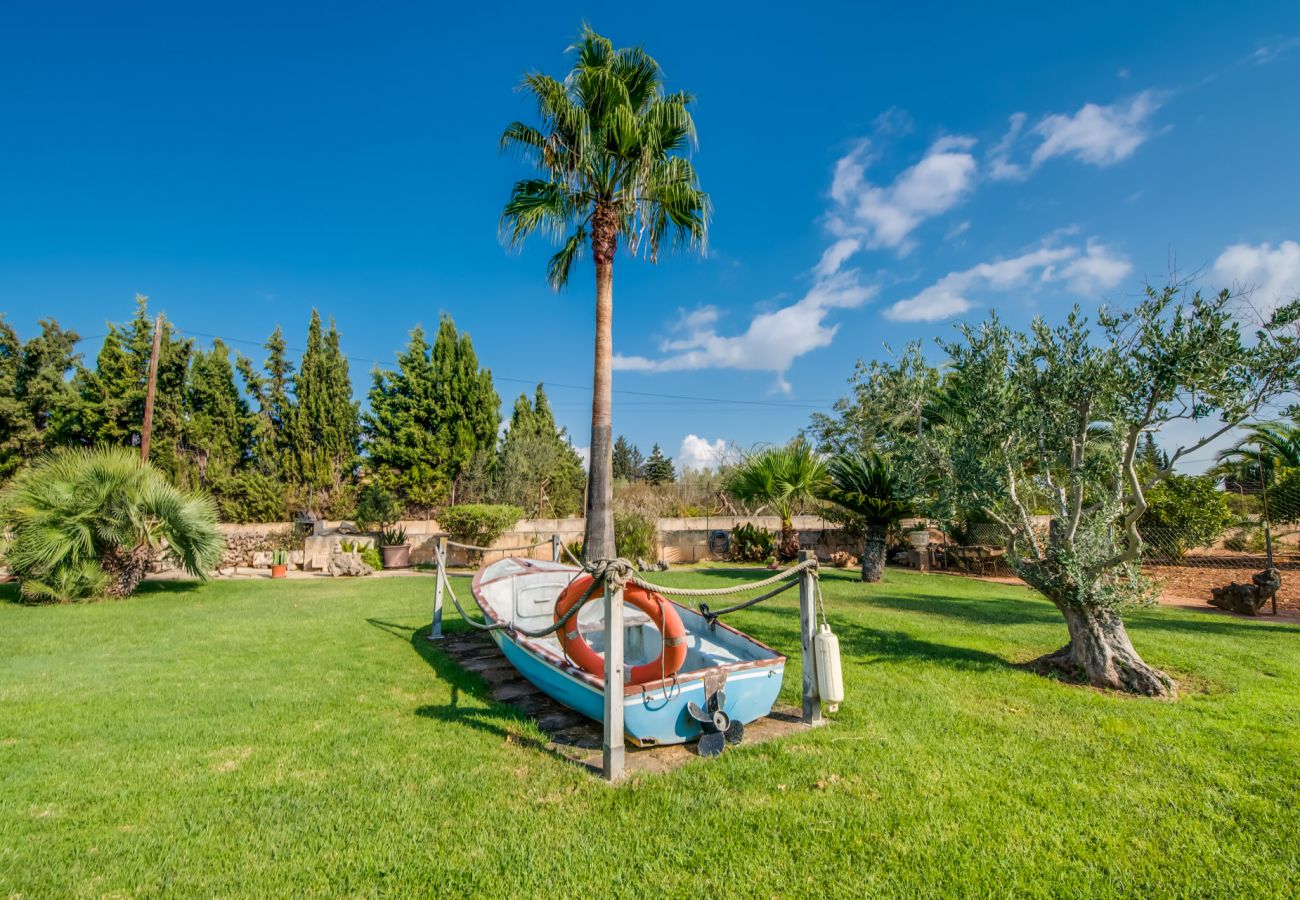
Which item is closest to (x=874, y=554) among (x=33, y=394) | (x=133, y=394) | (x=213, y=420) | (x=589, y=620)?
(x=589, y=620)

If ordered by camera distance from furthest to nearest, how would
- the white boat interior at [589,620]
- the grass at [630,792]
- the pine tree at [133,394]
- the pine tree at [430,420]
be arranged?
the pine tree at [430,420] → the pine tree at [133,394] → the white boat interior at [589,620] → the grass at [630,792]

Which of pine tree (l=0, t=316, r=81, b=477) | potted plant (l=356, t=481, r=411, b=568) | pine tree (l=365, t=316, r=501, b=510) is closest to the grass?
potted plant (l=356, t=481, r=411, b=568)

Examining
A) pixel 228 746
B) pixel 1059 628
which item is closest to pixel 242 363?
pixel 228 746

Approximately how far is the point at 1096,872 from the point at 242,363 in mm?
26899

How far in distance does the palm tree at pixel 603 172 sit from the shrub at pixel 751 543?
23.6ft

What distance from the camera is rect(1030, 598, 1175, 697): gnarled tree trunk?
4.68 meters

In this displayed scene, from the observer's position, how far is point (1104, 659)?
4.90 meters

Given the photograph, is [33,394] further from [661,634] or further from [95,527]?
[661,634]

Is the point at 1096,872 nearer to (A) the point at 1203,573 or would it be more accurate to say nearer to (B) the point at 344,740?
(B) the point at 344,740

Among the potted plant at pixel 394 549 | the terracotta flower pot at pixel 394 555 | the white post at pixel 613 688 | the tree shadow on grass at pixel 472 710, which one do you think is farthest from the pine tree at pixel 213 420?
the white post at pixel 613 688

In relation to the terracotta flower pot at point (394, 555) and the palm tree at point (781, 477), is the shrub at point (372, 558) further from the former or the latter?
the palm tree at point (781, 477)

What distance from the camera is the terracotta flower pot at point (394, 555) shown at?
14930 millimetres

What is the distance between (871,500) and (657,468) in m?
42.9

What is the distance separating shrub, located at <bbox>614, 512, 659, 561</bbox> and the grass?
370 inches
